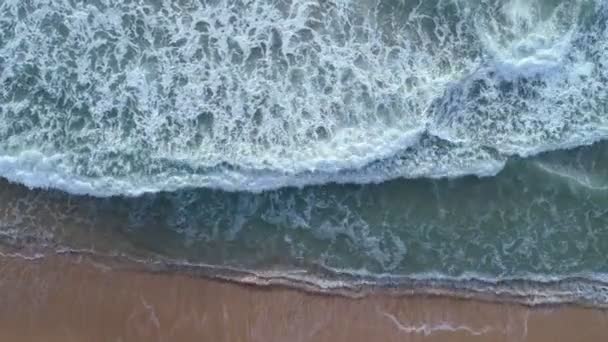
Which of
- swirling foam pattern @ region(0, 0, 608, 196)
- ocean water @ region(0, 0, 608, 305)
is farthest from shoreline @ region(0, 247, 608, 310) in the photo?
swirling foam pattern @ region(0, 0, 608, 196)

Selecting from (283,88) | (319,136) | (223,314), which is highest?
(283,88)

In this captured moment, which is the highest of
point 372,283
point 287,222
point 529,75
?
point 529,75

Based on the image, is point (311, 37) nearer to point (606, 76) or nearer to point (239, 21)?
point (239, 21)

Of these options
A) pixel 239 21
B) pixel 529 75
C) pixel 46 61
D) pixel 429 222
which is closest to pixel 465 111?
pixel 529 75

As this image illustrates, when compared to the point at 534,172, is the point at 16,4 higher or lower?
higher

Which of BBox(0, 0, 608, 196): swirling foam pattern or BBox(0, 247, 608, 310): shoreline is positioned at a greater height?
BBox(0, 0, 608, 196): swirling foam pattern

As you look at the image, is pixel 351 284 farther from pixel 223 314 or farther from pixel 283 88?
pixel 283 88

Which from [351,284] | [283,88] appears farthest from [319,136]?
[351,284]

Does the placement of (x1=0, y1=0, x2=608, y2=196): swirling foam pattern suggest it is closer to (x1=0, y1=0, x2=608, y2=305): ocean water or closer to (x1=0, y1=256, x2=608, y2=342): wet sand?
(x1=0, y1=0, x2=608, y2=305): ocean water
